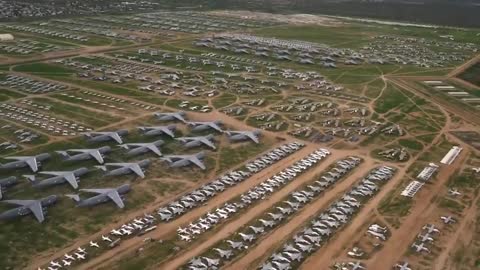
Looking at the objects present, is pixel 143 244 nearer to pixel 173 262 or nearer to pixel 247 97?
pixel 173 262

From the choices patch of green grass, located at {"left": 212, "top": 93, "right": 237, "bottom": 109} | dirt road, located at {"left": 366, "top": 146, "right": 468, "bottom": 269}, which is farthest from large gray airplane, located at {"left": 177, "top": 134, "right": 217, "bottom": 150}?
dirt road, located at {"left": 366, "top": 146, "right": 468, "bottom": 269}

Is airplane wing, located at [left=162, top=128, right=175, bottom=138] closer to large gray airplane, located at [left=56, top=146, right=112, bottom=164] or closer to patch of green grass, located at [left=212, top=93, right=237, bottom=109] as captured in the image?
large gray airplane, located at [left=56, top=146, right=112, bottom=164]

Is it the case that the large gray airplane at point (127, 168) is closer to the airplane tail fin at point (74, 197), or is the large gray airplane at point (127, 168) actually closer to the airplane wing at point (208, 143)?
the airplane tail fin at point (74, 197)

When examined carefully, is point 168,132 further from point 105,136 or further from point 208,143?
point 105,136

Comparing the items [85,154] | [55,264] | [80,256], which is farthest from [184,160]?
[55,264]

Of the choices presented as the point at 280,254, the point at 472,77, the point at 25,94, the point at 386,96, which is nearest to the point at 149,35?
the point at 25,94

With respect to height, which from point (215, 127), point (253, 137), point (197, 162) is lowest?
point (197, 162)
